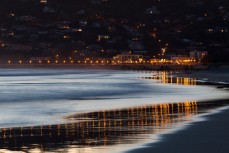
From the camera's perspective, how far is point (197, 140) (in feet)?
53.4

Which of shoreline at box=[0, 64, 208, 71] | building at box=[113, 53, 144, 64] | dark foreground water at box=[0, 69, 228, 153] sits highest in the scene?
dark foreground water at box=[0, 69, 228, 153]

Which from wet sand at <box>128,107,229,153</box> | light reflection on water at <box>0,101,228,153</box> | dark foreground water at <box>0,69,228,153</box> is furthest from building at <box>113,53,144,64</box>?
wet sand at <box>128,107,229,153</box>

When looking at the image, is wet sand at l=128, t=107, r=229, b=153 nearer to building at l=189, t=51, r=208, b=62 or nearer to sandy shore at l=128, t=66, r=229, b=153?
sandy shore at l=128, t=66, r=229, b=153

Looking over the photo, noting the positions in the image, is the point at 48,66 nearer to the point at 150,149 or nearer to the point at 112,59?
the point at 112,59

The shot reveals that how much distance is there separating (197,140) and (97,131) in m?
3.34

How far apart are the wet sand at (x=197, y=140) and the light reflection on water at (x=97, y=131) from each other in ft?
2.48

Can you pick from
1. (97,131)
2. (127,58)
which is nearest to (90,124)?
(97,131)

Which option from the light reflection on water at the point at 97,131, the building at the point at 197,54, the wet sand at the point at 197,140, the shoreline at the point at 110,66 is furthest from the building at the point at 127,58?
the wet sand at the point at 197,140

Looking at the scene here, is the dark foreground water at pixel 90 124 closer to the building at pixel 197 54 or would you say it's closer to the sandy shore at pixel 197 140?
the sandy shore at pixel 197 140

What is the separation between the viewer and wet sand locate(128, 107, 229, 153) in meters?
14.8

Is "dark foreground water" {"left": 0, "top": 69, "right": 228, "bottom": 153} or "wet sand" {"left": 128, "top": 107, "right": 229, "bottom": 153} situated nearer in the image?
"wet sand" {"left": 128, "top": 107, "right": 229, "bottom": 153}

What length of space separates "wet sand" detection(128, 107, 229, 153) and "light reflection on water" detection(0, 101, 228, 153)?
0.76 meters

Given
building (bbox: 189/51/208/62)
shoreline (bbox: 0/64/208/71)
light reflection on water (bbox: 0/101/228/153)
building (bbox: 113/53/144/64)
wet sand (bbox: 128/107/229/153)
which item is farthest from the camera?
building (bbox: 113/53/144/64)

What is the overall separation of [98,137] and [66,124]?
143 inches
